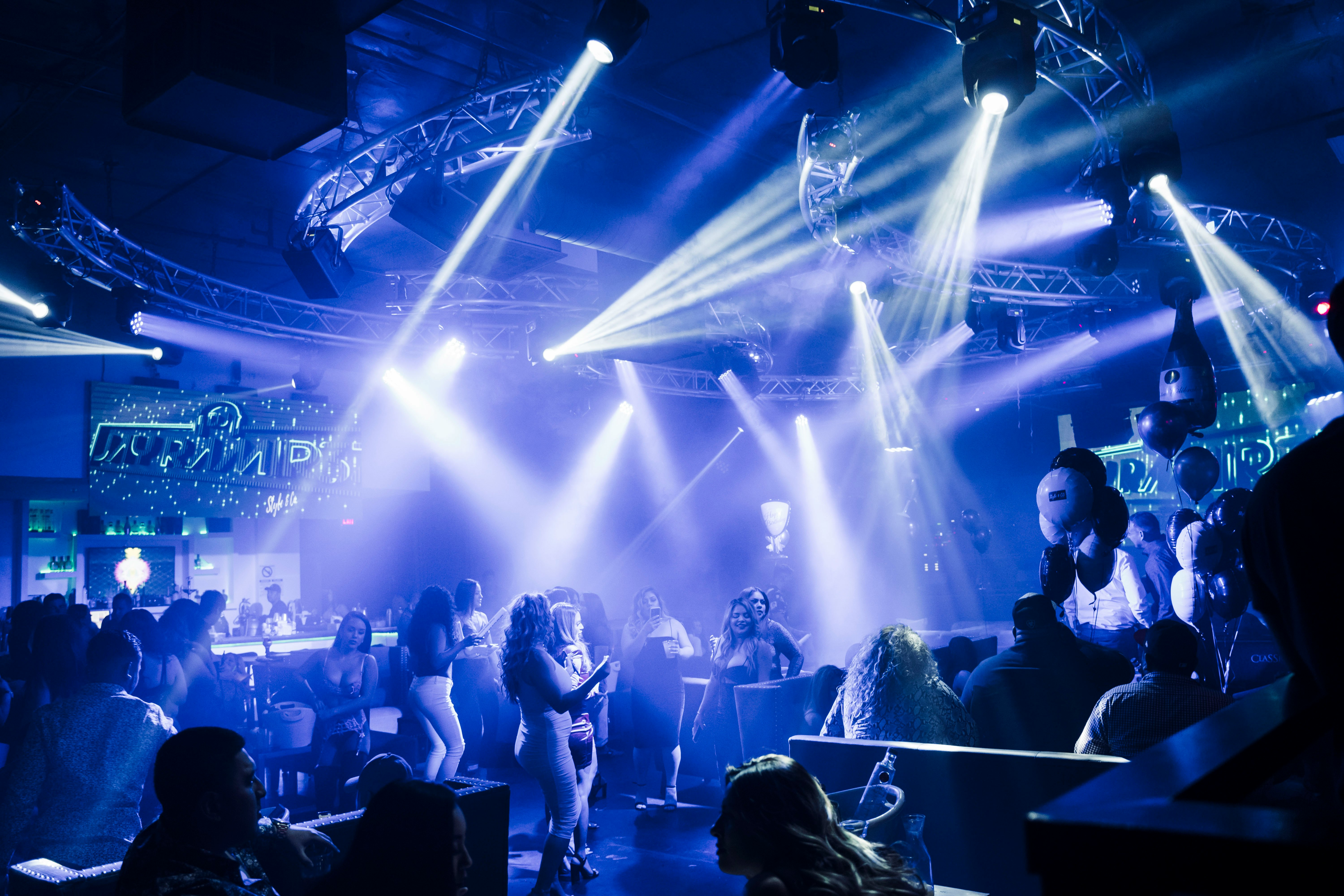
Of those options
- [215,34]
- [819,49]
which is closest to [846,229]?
[819,49]

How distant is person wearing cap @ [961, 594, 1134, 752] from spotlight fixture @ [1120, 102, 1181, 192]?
278 cm

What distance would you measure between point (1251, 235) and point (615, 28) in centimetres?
646

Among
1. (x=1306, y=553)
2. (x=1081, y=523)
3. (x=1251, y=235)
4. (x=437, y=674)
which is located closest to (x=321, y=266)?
(x=437, y=674)

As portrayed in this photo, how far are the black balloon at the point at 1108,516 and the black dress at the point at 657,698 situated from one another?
114 inches

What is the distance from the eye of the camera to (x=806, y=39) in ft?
14.2

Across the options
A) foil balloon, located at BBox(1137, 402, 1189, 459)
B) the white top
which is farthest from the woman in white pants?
foil balloon, located at BBox(1137, 402, 1189, 459)

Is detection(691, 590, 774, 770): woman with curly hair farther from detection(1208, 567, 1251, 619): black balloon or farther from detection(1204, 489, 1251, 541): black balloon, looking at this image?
detection(1204, 489, 1251, 541): black balloon

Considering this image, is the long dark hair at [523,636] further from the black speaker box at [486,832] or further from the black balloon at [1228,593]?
the black balloon at [1228,593]

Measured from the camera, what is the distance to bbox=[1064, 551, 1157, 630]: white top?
A: 596 cm

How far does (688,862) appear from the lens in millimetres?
4816

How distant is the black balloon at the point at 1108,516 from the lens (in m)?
5.07

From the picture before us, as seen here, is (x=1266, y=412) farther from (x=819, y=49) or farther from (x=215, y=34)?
(x=215, y=34)

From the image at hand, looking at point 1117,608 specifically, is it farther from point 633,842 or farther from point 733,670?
point 633,842

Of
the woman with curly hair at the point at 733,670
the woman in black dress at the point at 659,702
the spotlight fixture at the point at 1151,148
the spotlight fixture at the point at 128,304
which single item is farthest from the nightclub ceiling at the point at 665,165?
the woman in black dress at the point at 659,702
